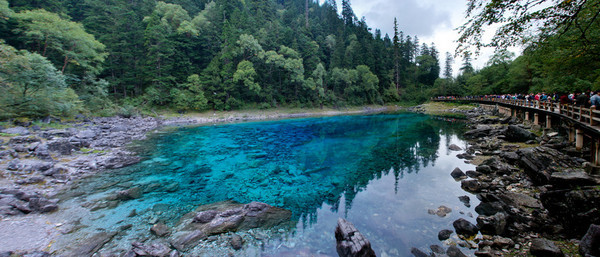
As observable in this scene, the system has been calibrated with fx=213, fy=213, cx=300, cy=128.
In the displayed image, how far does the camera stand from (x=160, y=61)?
126 feet

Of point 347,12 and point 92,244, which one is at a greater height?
point 347,12

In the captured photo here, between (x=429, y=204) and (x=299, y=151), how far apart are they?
9947 mm

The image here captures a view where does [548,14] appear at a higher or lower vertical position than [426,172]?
higher

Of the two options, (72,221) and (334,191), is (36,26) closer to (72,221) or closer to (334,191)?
(72,221)

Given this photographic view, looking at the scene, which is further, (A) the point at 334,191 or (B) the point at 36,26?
(B) the point at 36,26

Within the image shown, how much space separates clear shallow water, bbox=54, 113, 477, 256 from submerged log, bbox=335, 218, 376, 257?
1.19 ft

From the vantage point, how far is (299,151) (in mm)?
16375

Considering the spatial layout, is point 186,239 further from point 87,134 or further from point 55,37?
point 55,37

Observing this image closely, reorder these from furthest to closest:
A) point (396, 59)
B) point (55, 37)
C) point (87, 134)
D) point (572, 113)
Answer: point (396, 59)
point (55, 37)
point (87, 134)
point (572, 113)

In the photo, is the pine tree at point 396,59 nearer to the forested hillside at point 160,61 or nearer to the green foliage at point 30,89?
the forested hillside at point 160,61

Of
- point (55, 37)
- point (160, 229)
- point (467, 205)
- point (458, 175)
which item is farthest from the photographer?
point (55, 37)

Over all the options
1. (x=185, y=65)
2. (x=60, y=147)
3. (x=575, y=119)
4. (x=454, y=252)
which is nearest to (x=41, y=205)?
(x=60, y=147)

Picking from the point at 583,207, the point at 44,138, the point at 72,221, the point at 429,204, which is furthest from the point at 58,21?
the point at 583,207

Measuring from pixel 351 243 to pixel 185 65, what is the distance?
153 feet
